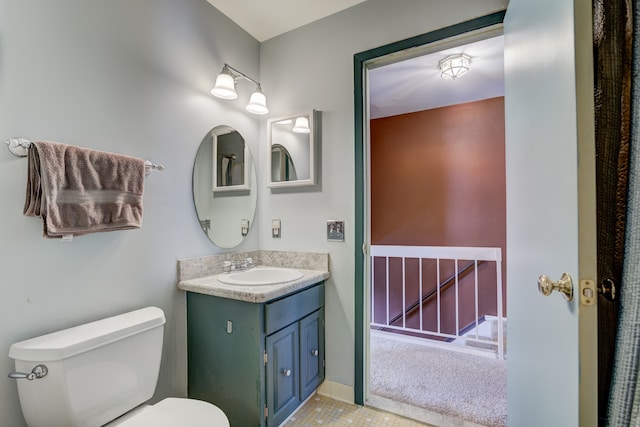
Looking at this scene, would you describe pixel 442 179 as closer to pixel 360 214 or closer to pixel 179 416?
pixel 360 214

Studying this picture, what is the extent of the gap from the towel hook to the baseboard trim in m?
1.93

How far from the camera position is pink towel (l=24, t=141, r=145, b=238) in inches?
40.0

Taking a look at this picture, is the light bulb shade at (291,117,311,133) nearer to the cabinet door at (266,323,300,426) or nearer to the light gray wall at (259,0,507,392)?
the light gray wall at (259,0,507,392)

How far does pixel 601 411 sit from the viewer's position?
2.18 ft

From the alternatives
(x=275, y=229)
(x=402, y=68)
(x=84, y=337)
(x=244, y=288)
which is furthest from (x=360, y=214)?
(x=402, y=68)

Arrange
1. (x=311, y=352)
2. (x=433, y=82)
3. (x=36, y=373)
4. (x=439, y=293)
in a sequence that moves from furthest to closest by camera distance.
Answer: (x=439, y=293), (x=433, y=82), (x=311, y=352), (x=36, y=373)

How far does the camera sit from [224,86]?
166cm

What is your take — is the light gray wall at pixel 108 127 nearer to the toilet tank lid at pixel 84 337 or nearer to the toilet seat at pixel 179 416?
the toilet tank lid at pixel 84 337

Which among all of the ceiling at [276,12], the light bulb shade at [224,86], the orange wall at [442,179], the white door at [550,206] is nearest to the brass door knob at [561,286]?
the white door at [550,206]

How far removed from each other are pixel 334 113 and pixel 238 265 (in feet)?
3.95

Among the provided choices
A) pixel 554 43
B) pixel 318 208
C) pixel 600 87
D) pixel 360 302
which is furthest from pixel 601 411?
pixel 318 208

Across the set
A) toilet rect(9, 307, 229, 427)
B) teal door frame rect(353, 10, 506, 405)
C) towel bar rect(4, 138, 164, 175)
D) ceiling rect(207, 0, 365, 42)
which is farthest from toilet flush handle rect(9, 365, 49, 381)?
ceiling rect(207, 0, 365, 42)

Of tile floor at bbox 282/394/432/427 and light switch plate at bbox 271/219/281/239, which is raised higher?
light switch plate at bbox 271/219/281/239

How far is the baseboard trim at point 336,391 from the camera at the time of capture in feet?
5.77
